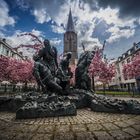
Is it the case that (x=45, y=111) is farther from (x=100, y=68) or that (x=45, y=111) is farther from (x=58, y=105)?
(x=100, y=68)

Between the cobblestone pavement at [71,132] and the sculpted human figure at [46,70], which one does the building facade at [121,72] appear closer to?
the sculpted human figure at [46,70]

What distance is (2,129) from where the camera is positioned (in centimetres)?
392

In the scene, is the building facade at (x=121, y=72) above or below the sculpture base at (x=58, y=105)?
above

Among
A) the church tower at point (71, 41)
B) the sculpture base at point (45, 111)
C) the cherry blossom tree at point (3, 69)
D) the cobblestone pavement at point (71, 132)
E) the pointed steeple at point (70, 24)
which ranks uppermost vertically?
the pointed steeple at point (70, 24)

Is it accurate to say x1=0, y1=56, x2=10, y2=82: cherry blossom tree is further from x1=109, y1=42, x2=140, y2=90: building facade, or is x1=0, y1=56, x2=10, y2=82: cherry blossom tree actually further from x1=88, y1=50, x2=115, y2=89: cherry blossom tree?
x1=109, y1=42, x2=140, y2=90: building facade

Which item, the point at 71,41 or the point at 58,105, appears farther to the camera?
the point at 71,41

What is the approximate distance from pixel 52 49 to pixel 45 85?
2153 millimetres

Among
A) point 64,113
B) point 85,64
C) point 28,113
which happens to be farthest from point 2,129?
point 85,64

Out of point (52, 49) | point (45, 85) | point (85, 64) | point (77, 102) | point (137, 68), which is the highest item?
point (137, 68)

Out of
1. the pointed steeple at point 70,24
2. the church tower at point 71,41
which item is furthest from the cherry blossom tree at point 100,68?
the church tower at point 71,41

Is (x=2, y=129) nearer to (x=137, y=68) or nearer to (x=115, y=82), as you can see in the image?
(x=137, y=68)

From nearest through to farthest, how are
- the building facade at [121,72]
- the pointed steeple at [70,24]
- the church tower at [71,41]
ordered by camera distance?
1. the building facade at [121,72]
2. the pointed steeple at [70,24]
3. the church tower at [71,41]

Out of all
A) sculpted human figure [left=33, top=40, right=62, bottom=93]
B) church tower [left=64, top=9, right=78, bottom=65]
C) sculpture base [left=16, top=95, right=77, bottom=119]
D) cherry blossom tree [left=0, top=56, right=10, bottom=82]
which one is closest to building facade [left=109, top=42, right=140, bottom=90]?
cherry blossom tree [left=0, top=56, right=10, bottom=82]

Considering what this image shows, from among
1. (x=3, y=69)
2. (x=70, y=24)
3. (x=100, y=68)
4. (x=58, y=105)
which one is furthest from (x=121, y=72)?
(x=70, y=24)
